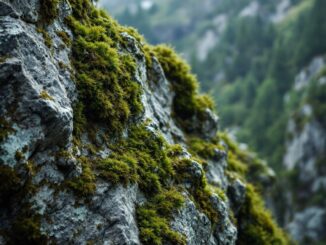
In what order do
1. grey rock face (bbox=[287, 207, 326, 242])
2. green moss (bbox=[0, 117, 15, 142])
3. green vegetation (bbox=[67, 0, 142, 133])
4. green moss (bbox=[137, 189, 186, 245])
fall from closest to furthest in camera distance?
green moss (bbox=[0, 117, 15, 142]) → green moss (bbox=[137, 189, 186, 245]) → green vegetation (bbox=[67, 0, 142, 133]) → grey rock face (bbox=[287, 207, 326, 242])

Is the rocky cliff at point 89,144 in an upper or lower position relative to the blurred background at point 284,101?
lower

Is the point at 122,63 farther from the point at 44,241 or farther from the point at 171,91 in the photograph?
the point at 44,241

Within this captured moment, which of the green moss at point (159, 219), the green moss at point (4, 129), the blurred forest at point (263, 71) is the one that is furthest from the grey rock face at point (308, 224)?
the green moss at point (4, 129)

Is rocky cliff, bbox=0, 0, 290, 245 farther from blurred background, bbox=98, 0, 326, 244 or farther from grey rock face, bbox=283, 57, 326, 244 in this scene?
grey rock face, bbox=283, 57, 326, 244

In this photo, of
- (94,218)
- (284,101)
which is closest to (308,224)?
(284,101)

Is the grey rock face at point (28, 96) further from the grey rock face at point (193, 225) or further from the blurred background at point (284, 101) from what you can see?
the blurred background at point (284, 101)

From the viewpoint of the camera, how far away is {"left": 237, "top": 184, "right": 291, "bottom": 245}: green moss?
14992 millimetres

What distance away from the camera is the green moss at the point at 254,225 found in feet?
49.2

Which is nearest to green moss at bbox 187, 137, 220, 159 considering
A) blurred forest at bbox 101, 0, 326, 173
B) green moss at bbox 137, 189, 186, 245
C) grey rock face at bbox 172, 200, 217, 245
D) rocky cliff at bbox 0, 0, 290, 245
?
rocky cliff at bbox 0, 0, 290, 245

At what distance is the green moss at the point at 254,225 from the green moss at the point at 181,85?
351cm

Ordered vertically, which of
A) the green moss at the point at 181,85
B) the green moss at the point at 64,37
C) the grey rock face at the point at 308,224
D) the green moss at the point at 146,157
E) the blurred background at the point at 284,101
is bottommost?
the green moss at the point at 146,157

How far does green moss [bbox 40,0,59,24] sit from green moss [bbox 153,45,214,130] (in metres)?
5.68

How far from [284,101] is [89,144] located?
137 m

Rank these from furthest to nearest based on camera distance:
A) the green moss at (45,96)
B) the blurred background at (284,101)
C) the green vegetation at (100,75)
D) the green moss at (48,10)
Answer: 1. the blurred background at (284,101)
2. the green vegetation at (100,75)
3. the green moss at (48,10)
4. the green moss at (45,96)
